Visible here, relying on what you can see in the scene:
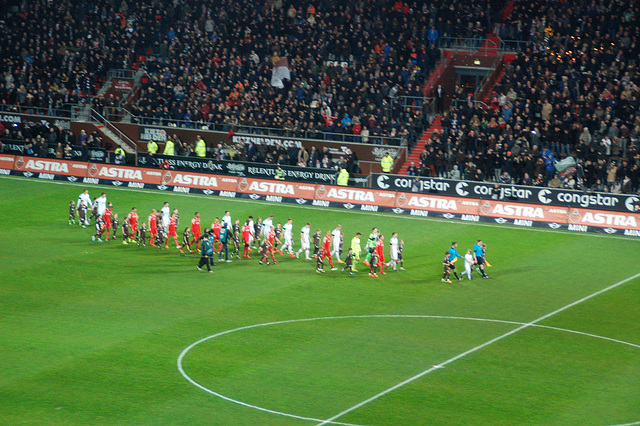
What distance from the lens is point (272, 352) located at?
22938 millimetres

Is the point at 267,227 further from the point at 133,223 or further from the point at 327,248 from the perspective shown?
the point at 133,223

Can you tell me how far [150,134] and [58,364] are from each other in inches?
1295

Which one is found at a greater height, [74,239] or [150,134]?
[150,134]

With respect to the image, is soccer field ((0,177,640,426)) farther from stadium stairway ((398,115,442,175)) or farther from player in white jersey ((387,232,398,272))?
stadium stairway ((398,115,442,175))

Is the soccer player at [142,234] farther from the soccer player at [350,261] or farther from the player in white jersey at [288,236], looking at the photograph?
the soccer player at [350,261]

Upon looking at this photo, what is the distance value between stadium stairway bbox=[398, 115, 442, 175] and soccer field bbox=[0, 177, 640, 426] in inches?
382

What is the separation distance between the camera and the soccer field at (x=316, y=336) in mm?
19312

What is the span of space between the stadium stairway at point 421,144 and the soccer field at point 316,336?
382 inches

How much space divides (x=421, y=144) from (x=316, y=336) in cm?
2551

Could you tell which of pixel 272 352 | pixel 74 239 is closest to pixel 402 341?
pixel 272 352

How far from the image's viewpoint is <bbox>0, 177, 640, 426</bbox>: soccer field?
1931 cm

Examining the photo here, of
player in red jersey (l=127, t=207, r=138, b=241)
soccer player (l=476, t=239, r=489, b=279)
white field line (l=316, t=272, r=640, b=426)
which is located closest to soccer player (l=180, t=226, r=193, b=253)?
player in red jersey (l=127, t=207, r=138, b=241)

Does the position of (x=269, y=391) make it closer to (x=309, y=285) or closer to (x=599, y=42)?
(x=309, y=285)

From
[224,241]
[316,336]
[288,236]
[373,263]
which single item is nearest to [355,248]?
[373,263]
